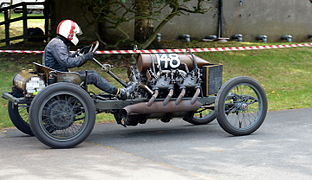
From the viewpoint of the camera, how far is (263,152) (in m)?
7.22

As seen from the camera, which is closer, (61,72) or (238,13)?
(61,72)

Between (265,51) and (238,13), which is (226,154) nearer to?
(265,51)

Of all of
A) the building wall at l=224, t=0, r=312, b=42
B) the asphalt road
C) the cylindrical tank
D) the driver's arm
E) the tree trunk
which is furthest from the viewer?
the building wall at l=224, t=0, r=312, b=42

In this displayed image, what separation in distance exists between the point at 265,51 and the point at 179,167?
1112cm

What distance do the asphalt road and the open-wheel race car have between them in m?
0.27

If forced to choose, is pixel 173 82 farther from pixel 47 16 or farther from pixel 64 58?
pixel 47 16

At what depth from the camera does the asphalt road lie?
6.22 meters

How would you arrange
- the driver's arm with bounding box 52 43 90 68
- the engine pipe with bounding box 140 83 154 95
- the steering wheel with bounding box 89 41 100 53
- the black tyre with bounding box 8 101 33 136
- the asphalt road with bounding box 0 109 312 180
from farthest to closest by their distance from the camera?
the black tyre with bounding box 8 101 33 136 < the engine pipe with bounding box 140 83 154 95 < the steering wheel with bounding box 89 41 100 53 < the driver's arm with bounding box 52 43 90 68 < the asphalt road with bounding box 0 109 312 180

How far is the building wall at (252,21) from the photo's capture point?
63.0ft

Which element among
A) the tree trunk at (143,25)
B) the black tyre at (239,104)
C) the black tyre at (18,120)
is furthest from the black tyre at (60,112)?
the tree trunk at (143,25)

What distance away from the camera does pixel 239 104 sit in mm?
8469

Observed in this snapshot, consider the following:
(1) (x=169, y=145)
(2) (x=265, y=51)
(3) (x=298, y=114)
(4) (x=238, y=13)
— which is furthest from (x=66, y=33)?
(4) (x=238, y=13)

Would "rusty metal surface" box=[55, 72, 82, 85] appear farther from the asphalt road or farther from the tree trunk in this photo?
the tree trunk

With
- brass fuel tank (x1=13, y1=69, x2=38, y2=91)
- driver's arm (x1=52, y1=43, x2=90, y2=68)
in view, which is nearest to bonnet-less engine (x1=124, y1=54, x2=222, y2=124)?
driver's arm (x1=52, y1=43, x2=90, y2=68)
